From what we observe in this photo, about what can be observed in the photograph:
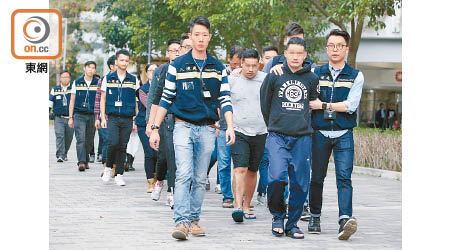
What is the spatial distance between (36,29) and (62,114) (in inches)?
473

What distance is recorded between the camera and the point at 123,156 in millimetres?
11781

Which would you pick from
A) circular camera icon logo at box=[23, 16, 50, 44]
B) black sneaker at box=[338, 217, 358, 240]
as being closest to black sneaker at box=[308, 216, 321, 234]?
black sneaker at box=[338, 217, 358, 240]

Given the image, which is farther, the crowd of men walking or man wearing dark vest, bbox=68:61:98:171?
man wearing dark vest, bbox=68:61:98:171

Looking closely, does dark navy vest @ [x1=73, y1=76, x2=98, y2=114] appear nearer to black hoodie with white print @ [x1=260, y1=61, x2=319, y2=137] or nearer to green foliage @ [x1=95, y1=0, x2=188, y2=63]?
black hoodie with white print @ [x1=260, y1=61, x2=319, y2=137]

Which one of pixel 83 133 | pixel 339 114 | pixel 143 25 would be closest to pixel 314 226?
pixel 339 114

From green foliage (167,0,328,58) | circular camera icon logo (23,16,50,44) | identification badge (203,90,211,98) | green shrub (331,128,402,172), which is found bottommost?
green shrub (331,128,402,172)

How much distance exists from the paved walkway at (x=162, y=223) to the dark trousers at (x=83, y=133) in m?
2.20

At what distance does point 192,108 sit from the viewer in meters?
7.32

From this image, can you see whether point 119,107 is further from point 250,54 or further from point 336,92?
point 336,92

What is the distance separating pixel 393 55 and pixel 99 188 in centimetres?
2526

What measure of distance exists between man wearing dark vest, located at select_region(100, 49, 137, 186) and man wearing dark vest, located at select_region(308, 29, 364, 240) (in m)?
4.63

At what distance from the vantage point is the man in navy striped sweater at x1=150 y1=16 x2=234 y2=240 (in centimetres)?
732
